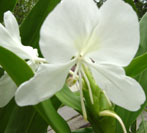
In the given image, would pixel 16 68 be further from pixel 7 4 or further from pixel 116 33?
pixel 7 4

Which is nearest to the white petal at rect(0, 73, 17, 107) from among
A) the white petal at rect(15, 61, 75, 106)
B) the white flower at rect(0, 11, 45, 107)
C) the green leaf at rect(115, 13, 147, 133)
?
the white flower at rect(0, 11, 45, 107)

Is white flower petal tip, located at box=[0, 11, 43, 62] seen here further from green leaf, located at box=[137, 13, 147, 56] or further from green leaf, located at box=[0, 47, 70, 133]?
green leaf, located at box=[137, 13, 147, 56]

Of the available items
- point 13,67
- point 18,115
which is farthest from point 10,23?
point 18,115

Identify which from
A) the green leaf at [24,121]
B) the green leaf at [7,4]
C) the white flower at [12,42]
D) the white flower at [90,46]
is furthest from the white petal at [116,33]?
the green leaf at [7,4]

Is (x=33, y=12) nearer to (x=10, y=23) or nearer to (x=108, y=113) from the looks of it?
(x=10, y=23)

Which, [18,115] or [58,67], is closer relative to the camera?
[58,67]

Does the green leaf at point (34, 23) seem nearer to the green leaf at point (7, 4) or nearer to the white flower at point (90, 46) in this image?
the green leaf at point (7, 4)
